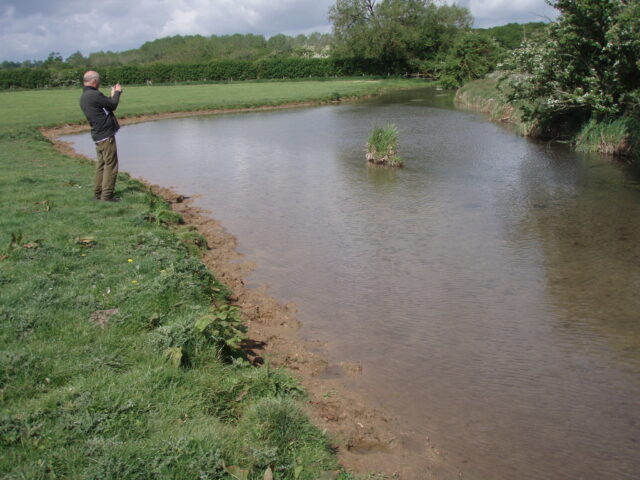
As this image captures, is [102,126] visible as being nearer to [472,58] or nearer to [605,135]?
[605,135]

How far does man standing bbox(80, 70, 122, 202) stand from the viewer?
9078 mm

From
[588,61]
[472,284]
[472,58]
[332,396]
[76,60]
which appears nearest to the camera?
[332,396]

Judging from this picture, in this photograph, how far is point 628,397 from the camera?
4.67 meters

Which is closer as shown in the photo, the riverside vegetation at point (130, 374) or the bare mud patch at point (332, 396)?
the riverside vegetation at point (130, 374)

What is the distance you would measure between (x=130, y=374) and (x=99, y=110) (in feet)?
21.0

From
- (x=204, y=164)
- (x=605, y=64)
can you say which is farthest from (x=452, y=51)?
(x=204, y=164)

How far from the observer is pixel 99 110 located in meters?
9.23

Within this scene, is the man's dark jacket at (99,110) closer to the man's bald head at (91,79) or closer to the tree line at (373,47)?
the man's bald head at (91,79)

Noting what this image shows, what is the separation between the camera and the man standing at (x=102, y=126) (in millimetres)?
9078

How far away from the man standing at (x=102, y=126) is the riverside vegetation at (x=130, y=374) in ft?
6.52

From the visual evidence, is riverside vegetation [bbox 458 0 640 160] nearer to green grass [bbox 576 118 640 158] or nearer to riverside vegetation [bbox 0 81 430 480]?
green grass [bbox 576 118 640 158]

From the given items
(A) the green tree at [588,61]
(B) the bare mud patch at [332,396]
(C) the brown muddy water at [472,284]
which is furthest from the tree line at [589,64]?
(B) the bare mud patch at [332,396]

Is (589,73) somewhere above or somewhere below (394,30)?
below

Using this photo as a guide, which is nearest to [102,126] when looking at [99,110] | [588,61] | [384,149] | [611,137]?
[99,110]
